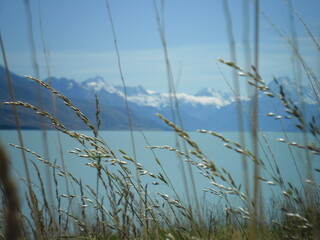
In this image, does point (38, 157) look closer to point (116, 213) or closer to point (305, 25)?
point (116, 213)

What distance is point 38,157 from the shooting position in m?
1.81

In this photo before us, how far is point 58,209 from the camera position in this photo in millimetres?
1938

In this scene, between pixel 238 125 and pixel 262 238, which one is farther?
pixel 262 238

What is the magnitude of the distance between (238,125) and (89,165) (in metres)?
0.83

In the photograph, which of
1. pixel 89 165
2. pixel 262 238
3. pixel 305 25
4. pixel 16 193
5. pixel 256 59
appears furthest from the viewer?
pixel 305 25

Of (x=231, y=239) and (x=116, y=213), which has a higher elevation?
(x=116, y=213)

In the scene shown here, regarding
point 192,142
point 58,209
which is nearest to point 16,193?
point 192,142

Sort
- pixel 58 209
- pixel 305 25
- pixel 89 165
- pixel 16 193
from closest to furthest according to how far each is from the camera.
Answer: pixel 16 193, pixel 89 165, pixel 58 209, pixel 305 25

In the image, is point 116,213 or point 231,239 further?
point 231,239

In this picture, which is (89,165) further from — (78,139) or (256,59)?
(256,59)

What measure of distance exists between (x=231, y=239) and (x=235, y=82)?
1101 millimetres

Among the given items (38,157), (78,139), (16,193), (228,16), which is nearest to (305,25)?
(228,16)

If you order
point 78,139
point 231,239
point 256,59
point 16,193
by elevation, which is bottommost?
point 231,239

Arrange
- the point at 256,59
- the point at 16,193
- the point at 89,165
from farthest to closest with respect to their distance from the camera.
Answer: the point at 89,165
the point at 256,59
the point at 16,193
